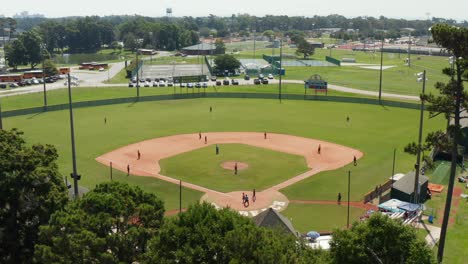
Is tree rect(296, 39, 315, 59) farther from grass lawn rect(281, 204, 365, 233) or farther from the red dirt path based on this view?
grass lawn rect(281, 204, 365, 233)

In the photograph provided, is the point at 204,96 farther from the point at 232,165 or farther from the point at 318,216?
the point at 318,216

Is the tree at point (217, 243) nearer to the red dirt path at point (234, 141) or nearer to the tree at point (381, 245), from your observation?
the tree at point (381, 245)

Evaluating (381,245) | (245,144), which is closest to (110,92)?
(245,144)

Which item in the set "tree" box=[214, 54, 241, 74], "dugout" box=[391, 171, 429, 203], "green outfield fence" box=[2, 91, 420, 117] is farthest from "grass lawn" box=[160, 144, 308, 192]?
"tree" box=[214, 54, 241, 74]

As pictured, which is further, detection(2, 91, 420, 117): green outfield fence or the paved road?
the paved road

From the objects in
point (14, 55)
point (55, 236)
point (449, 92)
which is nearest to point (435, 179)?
point (449, 92)

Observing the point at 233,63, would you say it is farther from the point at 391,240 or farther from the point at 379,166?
the point at 391,240

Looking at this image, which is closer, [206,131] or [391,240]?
[391,240]
